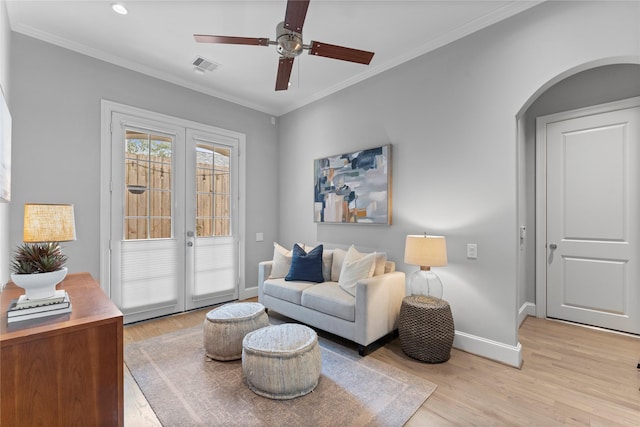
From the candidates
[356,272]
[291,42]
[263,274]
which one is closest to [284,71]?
[291,42]

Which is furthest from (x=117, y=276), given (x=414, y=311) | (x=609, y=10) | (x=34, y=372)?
(x=609, y=10)

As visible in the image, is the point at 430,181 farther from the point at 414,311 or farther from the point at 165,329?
the point at 165,329

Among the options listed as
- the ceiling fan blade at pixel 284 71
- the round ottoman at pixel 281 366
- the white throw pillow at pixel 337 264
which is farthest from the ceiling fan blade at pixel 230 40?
the white throw pillow at pixel 337 264

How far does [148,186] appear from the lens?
3.39 metres

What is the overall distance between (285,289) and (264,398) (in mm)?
1350

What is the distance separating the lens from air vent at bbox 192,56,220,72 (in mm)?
3178

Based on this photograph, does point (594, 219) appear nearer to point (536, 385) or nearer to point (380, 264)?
point (536, 385)

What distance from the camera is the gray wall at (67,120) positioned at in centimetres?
262

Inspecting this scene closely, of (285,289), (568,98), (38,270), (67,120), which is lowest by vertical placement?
(285,289)

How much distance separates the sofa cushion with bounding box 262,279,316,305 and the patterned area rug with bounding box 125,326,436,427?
70 centimetres

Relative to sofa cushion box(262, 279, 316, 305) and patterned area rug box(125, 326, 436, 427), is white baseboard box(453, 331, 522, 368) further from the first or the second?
sofa cushion box(262, 279, 316, 305)

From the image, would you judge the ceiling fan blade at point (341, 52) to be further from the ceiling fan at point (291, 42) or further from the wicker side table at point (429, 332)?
the wicker side table at point (429, 332)

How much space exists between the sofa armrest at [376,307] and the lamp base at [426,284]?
0.18 metres

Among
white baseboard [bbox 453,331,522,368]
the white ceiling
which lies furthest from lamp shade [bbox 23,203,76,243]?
white baseboard [bbox 453,331,522,368]
